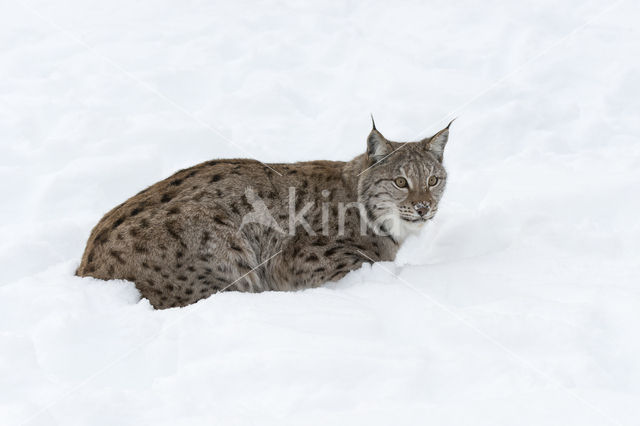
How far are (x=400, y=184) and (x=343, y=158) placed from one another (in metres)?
2.27

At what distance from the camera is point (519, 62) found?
8.88m

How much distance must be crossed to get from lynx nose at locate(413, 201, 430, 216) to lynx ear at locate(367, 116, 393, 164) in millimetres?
529

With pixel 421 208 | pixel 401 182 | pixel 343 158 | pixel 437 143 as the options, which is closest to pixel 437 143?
pixel 437 143

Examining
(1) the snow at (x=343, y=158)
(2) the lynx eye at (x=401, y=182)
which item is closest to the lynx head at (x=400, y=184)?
(2) the lynx eye at (x=401, y=182)

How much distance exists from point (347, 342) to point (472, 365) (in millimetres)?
684

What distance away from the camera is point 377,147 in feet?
17.8

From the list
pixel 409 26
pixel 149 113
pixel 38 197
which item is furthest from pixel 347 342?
pixel 409 26

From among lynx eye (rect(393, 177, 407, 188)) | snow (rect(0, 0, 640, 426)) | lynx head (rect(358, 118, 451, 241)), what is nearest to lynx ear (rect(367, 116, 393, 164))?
lynx head (rect(358, 118, 451, 241))

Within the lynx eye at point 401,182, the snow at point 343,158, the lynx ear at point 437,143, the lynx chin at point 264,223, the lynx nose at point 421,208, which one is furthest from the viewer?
the lynx ear at point 437,143

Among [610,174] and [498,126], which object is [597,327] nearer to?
[610,174]

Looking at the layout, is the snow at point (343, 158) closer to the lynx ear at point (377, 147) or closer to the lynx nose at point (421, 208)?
the lynx nose at point (421, 208)

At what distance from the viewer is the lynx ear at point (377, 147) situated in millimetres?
5379

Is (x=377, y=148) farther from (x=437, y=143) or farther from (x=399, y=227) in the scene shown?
(x=399, y=227)

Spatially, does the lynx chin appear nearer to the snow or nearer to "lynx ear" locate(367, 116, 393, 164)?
"lynx ear" locate(367, 116, 393, 164)
